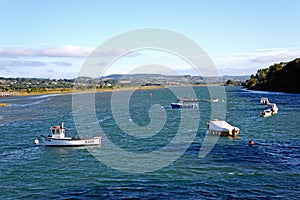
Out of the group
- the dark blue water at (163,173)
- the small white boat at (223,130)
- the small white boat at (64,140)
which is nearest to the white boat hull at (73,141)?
Result: the small white boat at (64,140)

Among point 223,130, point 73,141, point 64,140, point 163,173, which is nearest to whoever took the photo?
point 163,173

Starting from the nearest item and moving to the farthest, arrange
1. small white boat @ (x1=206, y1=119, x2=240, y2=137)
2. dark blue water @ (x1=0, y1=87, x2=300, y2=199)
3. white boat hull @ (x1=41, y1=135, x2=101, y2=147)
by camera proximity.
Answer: dark blue water @ (x1=0, y1=87, x2=300, y2=199) < white boat hull @ (x1=41, y1=135, x2=101, y2=147) < small white boat @ (x1=206, y1=119, x2=240, y2=137)

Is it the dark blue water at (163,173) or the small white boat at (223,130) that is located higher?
the small white boat at (223,130)

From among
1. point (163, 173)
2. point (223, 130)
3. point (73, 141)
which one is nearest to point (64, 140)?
point (73, 141)

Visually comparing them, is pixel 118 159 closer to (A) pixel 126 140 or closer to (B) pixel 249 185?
(A) pixel 126 140

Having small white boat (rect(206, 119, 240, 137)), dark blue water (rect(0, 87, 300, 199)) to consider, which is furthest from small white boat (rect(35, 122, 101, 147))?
small white boat (rect(206, 119, 240, 137))

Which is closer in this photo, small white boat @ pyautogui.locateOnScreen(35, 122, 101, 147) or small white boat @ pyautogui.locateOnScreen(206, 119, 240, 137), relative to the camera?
small white boat @ pyautogui.locateOnScreen(35, 122, 101, 147)

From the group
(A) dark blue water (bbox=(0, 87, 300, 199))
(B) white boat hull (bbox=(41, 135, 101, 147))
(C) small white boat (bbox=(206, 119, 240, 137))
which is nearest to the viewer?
(A) dark blue water (bbox=(0, 87, 300, 199))

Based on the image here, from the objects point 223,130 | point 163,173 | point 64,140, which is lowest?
point 163,173

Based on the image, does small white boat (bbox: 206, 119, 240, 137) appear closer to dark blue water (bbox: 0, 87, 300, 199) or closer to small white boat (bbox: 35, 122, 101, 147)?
dark blue water (bbox: 0, 87, 300, 199)

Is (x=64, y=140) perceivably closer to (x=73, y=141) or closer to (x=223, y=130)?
(x=73, y=141)

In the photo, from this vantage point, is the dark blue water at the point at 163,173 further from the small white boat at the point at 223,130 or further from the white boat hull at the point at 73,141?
the small white boat at the point at 223,130

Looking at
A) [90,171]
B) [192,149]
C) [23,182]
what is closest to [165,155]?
[192,149]

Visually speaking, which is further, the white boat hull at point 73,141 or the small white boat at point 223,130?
the small white boat at point 223,130
